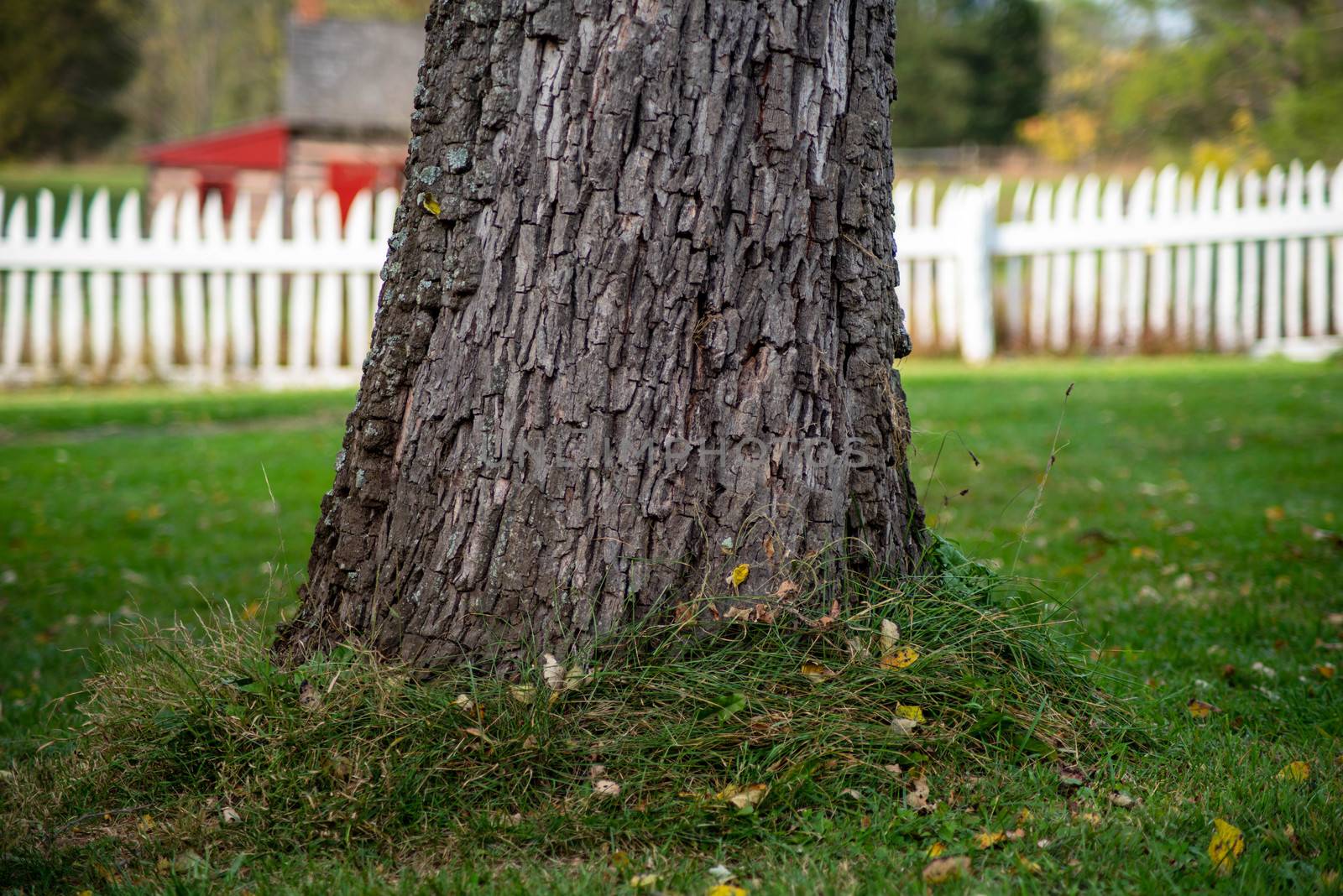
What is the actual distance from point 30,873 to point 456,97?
6.22ft

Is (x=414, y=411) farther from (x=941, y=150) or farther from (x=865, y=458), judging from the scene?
(x=941, y=150)

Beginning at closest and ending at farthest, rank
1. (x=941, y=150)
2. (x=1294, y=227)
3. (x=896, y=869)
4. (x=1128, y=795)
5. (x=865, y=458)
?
(x=896, y=869), (x=1128, y=795), (x=865, y=458), (x=1294, y=227), (x=941, y=150)

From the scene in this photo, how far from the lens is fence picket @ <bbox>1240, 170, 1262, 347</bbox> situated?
10.4 m

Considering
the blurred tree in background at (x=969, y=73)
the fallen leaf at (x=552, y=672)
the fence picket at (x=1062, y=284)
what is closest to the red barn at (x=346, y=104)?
the fence picket at (x=1062, y=284)

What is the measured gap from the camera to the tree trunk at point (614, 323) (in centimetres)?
241

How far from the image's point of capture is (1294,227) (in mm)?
10195

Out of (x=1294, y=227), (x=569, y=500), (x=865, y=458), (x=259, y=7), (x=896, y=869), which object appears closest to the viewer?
(x=896, y=869)

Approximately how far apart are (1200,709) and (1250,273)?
9.13m

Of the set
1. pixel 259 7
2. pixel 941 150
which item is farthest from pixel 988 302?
pixel 259 7

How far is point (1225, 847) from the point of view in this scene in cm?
205

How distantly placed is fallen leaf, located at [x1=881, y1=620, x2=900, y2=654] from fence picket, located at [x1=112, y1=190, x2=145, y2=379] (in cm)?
1026

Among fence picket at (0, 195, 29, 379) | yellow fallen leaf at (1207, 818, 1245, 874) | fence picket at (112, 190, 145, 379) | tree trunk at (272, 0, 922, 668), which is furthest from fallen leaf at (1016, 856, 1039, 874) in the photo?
fence picket at (0, 195, 29, 379)

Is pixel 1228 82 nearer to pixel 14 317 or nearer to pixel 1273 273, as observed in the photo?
pixel 1273 273

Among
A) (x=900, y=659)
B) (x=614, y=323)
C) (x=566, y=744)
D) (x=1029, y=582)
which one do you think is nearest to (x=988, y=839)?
(x=900, y=659)
